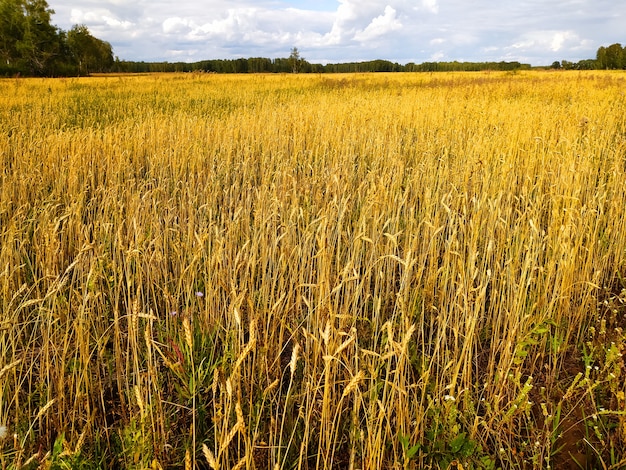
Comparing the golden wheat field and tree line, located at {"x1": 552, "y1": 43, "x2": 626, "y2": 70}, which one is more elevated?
tree line, located at {"x1": 552, "y1": 43, "x2": 626, "y2": 70}

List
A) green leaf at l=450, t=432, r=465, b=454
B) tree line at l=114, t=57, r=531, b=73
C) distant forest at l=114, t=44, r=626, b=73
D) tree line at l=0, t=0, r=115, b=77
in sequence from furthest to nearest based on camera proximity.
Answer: tree line at l=114, t=57, r=531, b=73
distant forest at l=114, t=44, r=626, b=73
tree line at l=0, t=0, r=115, b=77
green leaf at l=450, t=432, r=465, b=454

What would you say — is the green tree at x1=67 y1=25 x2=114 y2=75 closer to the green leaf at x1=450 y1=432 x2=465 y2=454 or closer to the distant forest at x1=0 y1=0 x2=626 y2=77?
the distant forest at x1=0 y1=0 x2=626 y2=77

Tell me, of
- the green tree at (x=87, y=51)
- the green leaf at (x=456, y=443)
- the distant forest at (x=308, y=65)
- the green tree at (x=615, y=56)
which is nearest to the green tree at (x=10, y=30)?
the green tree at (x=87, y=51)

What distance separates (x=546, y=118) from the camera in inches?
270

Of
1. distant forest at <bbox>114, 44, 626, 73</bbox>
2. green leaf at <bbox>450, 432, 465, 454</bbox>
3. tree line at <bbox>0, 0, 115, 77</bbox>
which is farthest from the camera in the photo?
distant forest at <bbox>114, 44, 626, 73</bbox>

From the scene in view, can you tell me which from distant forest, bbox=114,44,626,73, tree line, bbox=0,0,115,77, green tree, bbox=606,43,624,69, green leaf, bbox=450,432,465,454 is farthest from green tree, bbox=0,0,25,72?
green tree, bbox=606,43,624,69

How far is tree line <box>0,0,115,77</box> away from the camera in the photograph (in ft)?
125

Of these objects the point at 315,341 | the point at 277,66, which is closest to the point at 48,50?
the point at 277,66

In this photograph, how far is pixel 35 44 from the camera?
38906mm

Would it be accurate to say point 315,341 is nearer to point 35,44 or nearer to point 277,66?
point 35,44

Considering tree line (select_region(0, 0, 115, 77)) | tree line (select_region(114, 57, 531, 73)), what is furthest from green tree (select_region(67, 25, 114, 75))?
tree line (select_region(114, 57, 531, 73))

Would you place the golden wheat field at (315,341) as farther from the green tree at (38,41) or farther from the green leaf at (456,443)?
the green tree at (38,41)

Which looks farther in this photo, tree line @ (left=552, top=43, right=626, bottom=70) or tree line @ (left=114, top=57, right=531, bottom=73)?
tree line @ (left=114, top=57, right=531, bottom=73)

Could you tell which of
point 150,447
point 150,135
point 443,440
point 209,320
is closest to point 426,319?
point 443,440
